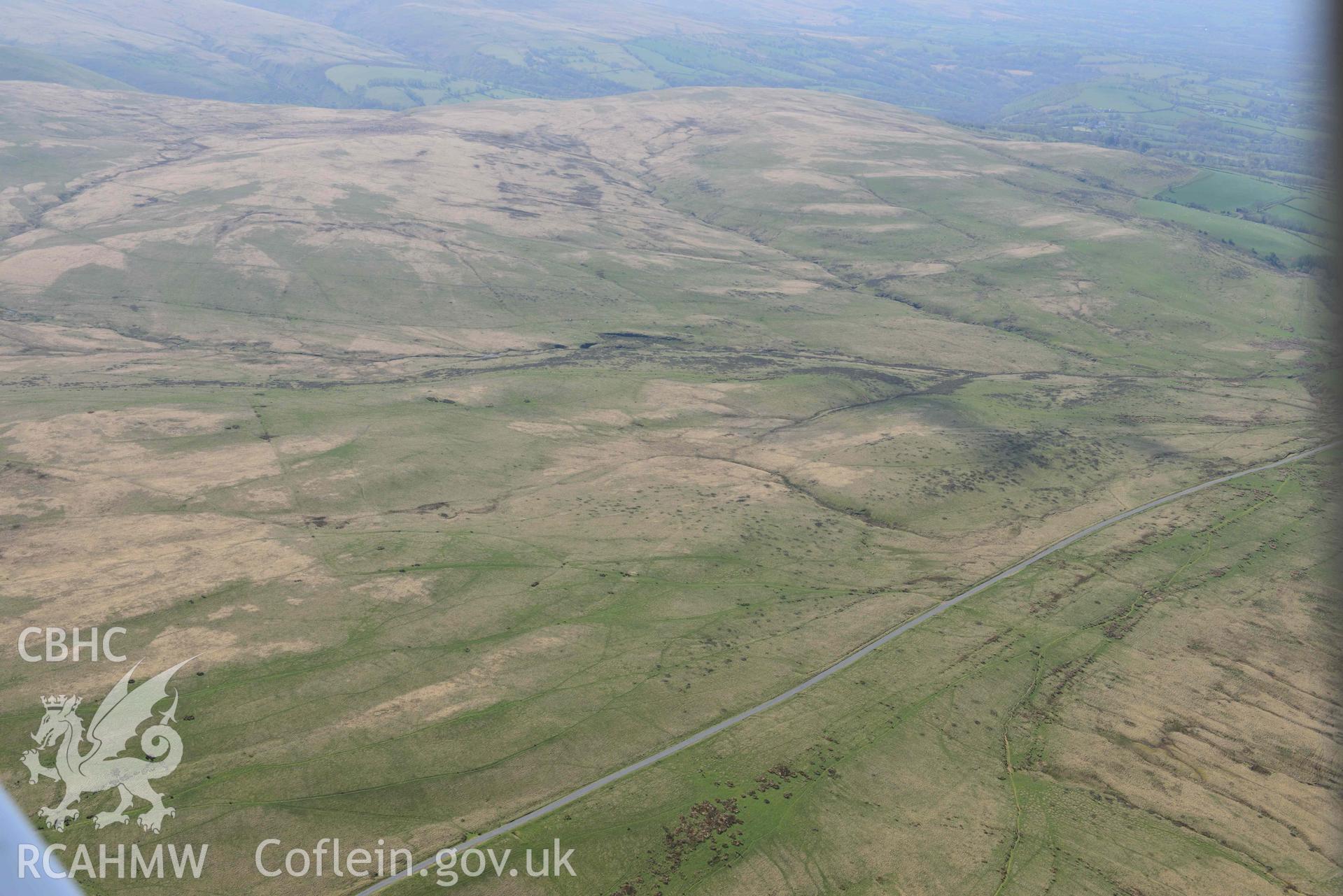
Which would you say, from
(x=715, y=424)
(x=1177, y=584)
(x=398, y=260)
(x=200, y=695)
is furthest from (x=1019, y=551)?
(x=398, y=260)

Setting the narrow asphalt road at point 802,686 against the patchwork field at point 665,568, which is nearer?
the narrow asphalt road at point 802,686

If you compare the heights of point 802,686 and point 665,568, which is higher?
point 802,686

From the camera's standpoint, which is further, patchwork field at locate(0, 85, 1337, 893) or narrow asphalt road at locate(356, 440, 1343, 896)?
patchwork field at locate(0, 85, 1337, 893)

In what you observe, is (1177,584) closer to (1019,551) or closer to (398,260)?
(1019,551)

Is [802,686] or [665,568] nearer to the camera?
[802,686]
